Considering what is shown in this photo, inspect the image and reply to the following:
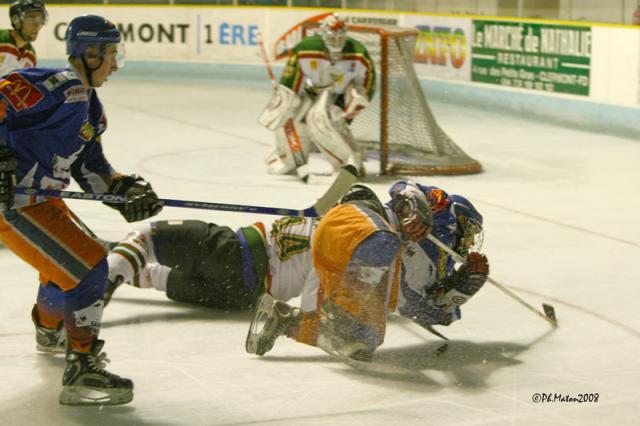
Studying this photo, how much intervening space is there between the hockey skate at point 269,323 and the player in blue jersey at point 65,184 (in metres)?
0.52

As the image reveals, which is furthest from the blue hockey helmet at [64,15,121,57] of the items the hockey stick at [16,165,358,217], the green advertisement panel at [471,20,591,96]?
the green advertisement panel at [471,20,591,96]

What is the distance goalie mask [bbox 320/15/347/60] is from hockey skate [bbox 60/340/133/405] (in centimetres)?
425

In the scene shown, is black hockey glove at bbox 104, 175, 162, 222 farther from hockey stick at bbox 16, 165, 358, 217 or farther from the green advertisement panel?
the green advertisement panel

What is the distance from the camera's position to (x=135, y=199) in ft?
10.5

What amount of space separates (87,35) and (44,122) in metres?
0.27

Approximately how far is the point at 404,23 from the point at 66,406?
893 cm

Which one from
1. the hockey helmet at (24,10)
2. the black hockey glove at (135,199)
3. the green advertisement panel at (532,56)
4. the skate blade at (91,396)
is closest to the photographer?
the skate blade at (91,396)

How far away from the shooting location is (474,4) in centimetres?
1088

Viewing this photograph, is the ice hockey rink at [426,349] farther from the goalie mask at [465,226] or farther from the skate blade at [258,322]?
the goalie mask at [465,226]

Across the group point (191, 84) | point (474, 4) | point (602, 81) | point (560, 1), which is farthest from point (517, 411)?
point (191, 84)

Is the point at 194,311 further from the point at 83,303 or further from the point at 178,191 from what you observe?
the point at 178,191

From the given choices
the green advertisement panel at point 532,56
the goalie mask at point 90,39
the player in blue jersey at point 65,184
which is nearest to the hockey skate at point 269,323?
the player in blue jersey at point 65,184

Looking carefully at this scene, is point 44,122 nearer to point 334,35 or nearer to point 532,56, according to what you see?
point 334,35

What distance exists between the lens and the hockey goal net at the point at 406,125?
7.36 meters
